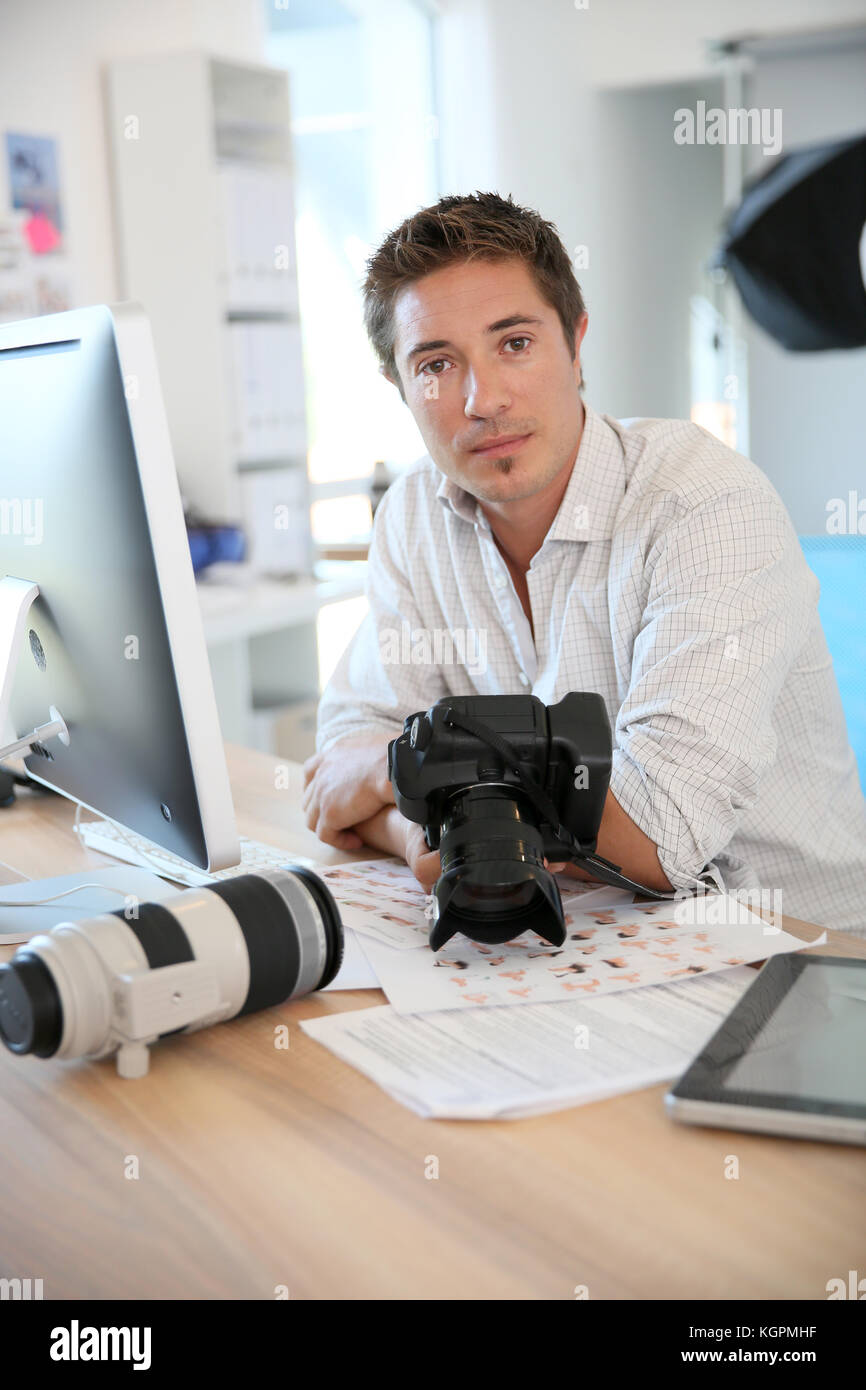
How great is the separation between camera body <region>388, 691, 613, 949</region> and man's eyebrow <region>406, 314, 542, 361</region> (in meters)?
0.62

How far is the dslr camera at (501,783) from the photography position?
0.87 meters

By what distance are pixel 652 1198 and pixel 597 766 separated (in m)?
0.33

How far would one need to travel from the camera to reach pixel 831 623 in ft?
4.84

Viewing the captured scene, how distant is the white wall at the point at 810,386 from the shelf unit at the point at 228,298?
6.08 ft

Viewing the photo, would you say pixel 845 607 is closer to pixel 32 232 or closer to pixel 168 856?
pixel 168 856

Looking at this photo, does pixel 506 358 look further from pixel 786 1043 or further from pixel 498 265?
pixel 786 1043

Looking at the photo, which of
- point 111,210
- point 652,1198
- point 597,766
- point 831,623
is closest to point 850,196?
point 111,210

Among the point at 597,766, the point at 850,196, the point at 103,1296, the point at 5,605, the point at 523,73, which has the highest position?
the point at 523,73

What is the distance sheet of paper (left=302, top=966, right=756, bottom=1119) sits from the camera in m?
0.74

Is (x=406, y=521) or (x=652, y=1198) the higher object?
(x=406, y=521)

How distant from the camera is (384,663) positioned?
1506mm

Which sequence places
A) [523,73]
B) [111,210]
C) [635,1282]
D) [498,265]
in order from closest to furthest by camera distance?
1. [635,1282]
2. [498,265]
3. [111,210]
4. [523,73]

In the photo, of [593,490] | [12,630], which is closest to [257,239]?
[593,490]

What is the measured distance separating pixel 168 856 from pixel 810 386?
401 centimetres
